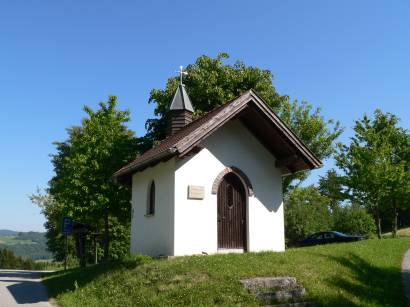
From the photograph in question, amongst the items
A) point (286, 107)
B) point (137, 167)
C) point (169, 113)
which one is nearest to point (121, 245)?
point (286, 107)

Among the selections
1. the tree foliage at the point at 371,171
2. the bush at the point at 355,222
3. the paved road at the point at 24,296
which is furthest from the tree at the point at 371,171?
the paved road at the point at 24,296

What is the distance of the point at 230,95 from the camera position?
28297 mm

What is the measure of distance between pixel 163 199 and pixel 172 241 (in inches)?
64.9

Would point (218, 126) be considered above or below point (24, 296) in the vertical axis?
above

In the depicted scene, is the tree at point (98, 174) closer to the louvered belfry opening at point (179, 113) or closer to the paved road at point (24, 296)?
the louvered belfry opening at point (179, 113)

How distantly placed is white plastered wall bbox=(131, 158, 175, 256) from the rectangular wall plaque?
58 centimetres

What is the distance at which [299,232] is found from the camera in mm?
44375

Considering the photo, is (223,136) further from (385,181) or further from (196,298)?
(385,181)

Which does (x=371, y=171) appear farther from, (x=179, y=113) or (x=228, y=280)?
(x=228, y=280)

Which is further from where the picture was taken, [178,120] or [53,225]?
[53,225]

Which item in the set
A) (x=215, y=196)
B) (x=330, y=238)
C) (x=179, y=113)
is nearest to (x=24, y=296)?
(x=215, y=196)

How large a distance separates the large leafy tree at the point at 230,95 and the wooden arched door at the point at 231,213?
11.7 meters

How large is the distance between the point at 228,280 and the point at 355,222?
37549 mm

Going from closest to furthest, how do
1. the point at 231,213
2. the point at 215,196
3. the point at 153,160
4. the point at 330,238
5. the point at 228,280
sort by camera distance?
1. the point at 228,280
2. the point at 153,160
3. the point at 215,196
4. the point at 231,213
5. the point at 330,238
